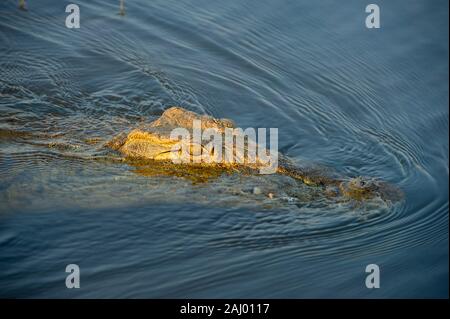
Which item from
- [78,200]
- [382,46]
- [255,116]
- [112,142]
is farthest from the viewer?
[382,46]

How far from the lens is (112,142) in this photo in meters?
8.30

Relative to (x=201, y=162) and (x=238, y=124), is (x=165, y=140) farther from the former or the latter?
(x=238, y=124)

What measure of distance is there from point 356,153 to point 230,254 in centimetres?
266

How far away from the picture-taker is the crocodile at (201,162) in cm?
738

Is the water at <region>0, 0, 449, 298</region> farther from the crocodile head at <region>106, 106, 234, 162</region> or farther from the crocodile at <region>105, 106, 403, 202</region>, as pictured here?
the crocodile head at <region>106, 106, 234, 162</region>

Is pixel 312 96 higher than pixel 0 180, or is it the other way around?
pixel 312 96

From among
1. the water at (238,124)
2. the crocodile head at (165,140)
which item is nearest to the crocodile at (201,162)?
the crocodile head at (165,140)

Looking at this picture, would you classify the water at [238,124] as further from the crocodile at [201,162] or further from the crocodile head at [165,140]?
the crocodile head at [165,140]

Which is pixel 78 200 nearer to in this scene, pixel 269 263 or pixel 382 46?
pixel 269 263

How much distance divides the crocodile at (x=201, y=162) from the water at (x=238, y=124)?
188mm

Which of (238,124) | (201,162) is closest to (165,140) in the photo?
(201,162)

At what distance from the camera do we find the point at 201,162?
7672mm

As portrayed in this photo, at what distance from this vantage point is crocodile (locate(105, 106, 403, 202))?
738 centimetres
